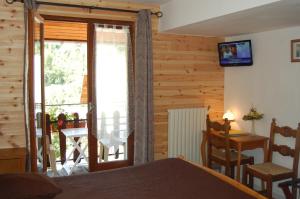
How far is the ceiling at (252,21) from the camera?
2.58 meters

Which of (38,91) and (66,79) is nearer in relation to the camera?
(38,91)

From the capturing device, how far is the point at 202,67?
4.39m

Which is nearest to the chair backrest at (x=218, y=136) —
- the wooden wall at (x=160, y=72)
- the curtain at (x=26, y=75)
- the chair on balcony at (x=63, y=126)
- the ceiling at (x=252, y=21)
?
the wooden wall at (x=160, y=72)

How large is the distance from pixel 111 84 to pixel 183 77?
3.44ft

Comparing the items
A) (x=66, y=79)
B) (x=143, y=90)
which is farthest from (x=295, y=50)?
(x=66, y=79)

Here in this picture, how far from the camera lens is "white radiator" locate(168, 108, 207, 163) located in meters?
4.16

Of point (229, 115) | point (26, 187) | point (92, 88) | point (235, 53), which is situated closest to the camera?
point (26, 187)

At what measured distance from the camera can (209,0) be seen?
3.05 meters

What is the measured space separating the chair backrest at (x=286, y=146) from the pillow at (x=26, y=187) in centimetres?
237

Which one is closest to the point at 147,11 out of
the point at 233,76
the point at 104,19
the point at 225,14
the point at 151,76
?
the point at 104,19

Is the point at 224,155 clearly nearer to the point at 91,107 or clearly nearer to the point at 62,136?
the point at 91,107

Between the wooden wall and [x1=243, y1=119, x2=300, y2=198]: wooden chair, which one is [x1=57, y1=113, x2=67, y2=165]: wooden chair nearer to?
the wooden wall

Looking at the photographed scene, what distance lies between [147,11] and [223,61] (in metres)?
1.32

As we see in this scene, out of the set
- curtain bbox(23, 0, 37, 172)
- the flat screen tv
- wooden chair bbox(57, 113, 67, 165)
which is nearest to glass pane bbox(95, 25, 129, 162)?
curtain bbox(23, 0, 37, 172)
